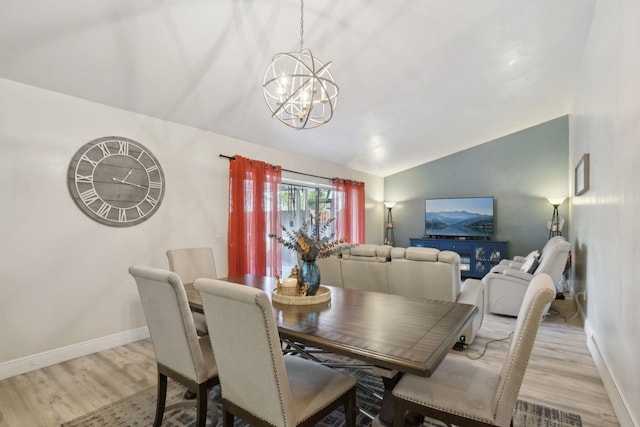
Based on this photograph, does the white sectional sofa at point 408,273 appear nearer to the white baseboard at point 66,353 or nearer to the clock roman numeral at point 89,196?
the white baseboard at point 66,353

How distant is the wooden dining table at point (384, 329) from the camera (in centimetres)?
137

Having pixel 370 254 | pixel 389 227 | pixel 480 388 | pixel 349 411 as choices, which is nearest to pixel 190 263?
pixel 370 254

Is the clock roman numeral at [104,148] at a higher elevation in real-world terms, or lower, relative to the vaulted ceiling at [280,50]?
lower

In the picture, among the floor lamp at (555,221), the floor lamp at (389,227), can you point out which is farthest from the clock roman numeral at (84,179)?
the floor lamp at (555,221)

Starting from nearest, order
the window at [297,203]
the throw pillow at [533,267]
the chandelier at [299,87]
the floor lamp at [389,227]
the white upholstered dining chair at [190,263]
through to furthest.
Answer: the chandelier at [299,87]
the white upholstered dining chair at [190,263]
the throw pillow at [533,267]
the window at [297,203]
the floor lamp at [389,227]

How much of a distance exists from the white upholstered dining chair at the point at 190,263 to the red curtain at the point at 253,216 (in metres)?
1.00

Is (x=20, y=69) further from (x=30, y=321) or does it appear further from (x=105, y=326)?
(x=105, y=326)

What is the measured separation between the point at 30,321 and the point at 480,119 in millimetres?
6234

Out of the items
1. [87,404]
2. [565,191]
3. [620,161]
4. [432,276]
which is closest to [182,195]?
[87,404]

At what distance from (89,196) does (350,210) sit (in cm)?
450

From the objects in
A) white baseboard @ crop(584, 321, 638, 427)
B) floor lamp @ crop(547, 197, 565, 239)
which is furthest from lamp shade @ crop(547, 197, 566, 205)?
white baseboard @ crop(584, 321, 638, 427)

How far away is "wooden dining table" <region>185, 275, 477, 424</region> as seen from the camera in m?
1.37

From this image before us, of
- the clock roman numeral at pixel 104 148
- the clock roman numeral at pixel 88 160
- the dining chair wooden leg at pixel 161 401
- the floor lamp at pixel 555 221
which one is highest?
the clock roman numeral at pixel 104 148

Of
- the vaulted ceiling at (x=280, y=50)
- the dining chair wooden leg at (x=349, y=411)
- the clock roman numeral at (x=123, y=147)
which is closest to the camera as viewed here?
the dining chair wooden leg at (x=349, y=411)
